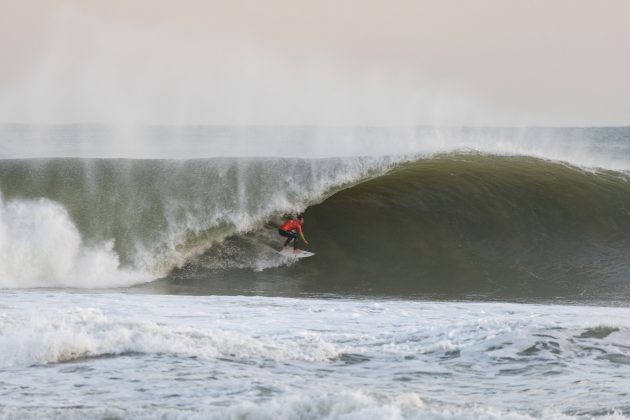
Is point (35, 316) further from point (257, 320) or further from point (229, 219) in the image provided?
point (229, 219)

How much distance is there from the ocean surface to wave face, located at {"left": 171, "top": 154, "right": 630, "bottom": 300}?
53 mm

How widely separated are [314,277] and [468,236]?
3.76 metres

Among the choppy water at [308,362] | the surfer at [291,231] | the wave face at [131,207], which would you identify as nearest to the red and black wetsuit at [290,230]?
the surfer at [291,231]

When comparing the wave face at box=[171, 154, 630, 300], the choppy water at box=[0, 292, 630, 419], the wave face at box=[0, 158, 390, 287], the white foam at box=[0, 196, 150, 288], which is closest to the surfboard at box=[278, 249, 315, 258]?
the wave face at box=[171, 154, 630, 300]

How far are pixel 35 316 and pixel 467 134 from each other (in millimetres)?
14183

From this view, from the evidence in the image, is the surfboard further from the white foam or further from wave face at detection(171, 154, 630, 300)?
the white foam

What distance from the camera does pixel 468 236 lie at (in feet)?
57.5

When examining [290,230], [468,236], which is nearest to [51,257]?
[290,230]

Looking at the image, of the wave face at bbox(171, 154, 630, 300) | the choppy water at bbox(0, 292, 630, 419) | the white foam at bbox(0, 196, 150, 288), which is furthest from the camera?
the wave face at bbox(171, 154, 630, 300)

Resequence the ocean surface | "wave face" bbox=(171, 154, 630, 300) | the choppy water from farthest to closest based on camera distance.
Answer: "wave face" bbox=(171, 154, 630, 300) < the ocean surface < the choppy water

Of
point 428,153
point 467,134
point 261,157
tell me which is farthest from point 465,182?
point 261,157

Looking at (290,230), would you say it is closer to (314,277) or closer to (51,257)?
(314,277)

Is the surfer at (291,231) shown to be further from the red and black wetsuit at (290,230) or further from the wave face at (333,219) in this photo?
the wave face at (333,219)

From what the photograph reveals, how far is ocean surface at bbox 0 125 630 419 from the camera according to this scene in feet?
26.9
